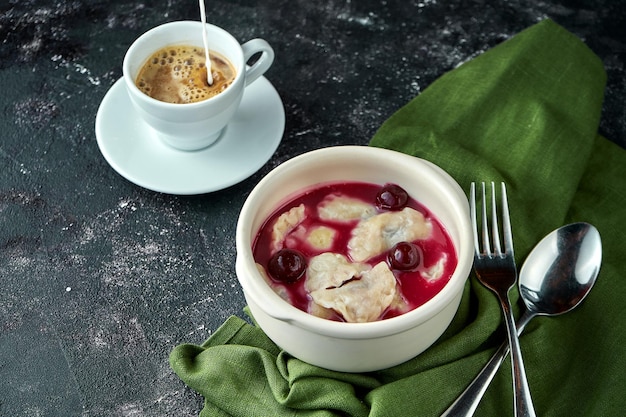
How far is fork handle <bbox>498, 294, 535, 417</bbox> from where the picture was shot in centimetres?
120

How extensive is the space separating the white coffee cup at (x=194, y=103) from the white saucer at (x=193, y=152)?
3 centimetres

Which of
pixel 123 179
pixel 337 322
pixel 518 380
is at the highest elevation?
pixel 337 322

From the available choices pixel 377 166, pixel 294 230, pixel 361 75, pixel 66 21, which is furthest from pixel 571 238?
pixel 66 21

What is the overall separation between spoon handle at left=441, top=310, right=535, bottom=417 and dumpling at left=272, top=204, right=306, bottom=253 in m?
0.34

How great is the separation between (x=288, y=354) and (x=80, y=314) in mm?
365

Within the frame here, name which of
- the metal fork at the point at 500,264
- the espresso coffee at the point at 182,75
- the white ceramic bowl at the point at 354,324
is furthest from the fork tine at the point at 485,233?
the espresso coffee at the point at 182,75

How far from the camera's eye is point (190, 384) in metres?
1.27

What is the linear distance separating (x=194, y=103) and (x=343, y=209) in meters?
0.35

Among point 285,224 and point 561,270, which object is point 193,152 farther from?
point 561,270

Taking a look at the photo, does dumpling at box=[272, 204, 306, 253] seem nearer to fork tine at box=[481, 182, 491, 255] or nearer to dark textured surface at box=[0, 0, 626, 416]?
dark textured surface at box=[0, 0, 626, 416]

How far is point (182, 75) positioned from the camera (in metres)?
1.58

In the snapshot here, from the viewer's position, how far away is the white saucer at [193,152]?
5.03 ft

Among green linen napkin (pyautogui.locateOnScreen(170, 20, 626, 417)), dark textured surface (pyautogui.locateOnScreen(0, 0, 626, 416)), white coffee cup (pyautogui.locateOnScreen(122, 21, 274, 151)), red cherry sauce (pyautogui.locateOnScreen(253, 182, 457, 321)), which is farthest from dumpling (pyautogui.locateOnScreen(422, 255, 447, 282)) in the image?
white coffee cup (pyautogui.locateOnScreen(122, 21, 274, 151))

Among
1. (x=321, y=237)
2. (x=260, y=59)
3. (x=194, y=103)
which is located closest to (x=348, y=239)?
(x=321, y=237)
